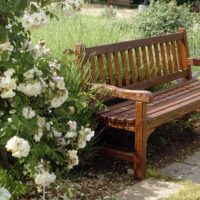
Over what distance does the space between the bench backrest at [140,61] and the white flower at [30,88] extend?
1.69 metres

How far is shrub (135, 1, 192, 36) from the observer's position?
11070 millimetres

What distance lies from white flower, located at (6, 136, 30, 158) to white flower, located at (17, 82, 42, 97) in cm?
27

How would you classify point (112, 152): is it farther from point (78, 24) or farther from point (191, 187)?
point (78, 24)

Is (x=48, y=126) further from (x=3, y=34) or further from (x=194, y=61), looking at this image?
(x=194, y=61)

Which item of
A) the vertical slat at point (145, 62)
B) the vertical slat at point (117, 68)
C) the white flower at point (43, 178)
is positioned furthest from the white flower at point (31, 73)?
the vertical slat at point (145, 62)

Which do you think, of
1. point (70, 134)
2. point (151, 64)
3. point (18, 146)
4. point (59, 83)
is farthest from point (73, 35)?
point (18, 146)

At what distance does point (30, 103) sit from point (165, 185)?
1608 mm

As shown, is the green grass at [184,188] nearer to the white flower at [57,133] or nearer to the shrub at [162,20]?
the white flower at [57,133]

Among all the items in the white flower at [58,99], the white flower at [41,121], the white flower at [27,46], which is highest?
the white flower at [27,46]

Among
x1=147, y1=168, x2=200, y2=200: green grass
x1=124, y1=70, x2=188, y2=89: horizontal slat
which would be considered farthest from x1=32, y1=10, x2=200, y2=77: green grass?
x1=147, y1=168, x2=200, y2=200: green grass

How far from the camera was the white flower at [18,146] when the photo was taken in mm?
2928

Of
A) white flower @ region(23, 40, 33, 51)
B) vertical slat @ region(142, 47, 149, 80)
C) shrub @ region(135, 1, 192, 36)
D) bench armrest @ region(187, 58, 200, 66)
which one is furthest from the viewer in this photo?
shrub @ region(135, 1, 192, 36)

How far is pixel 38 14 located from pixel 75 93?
125 centimetres

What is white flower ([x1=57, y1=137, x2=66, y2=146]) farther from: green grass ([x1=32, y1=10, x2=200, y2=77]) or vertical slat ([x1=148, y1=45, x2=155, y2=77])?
vertical slat ([x1=148, y1=45, x2=155, y2=77])
